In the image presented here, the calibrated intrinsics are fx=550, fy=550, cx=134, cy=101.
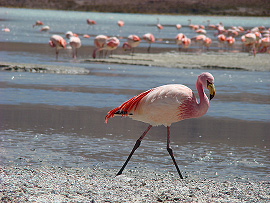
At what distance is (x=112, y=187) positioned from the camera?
17.2 feet

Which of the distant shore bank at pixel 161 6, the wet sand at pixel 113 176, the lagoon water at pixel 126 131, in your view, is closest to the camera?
the wet sand at pixel 113 176

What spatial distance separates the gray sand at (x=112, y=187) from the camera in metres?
4.81

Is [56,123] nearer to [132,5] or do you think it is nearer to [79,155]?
[79,155]

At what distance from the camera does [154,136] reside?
798 centimetres

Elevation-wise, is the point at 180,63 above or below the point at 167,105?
below

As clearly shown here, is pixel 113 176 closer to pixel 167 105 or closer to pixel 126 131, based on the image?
pixel 167 105

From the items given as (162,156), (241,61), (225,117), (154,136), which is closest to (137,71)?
(241,61)

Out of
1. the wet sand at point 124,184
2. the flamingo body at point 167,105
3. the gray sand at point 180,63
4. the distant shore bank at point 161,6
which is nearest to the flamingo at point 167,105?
the flamingo body at point 167,105

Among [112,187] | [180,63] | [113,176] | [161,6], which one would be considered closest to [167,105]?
[113,176]

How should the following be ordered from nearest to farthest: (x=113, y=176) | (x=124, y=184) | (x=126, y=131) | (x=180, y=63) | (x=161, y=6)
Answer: (x=124, y=184) → (x=113, y=176) → (x=126, y=131) → (x=180, y=63) → (x=161, y=6)

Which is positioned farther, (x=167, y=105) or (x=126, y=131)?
(x=126, y=131)

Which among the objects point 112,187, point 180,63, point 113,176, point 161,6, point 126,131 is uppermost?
point 112,187

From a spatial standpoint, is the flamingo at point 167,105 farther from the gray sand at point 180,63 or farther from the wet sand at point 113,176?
the gray sand at point 180,63

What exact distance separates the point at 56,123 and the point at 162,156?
7.57 ft
